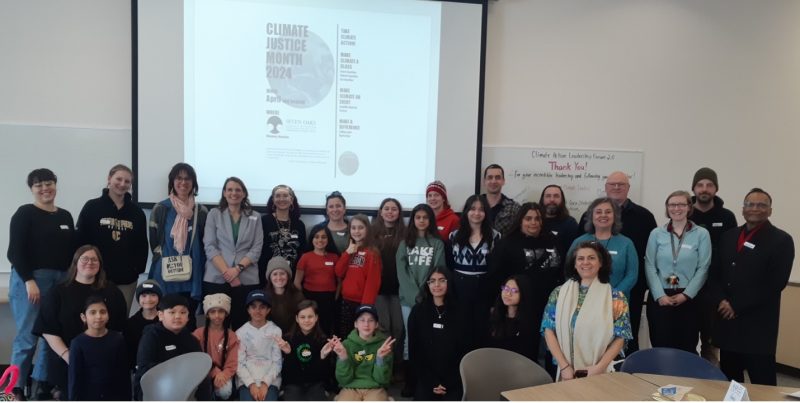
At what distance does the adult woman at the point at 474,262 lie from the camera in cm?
319

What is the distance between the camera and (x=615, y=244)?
3.08m

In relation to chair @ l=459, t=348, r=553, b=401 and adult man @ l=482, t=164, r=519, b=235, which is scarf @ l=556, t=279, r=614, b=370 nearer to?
chair @ l=459, t=348, r=553, b=401

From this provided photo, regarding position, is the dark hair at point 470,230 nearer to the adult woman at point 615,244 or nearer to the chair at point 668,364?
the adult woman at point 615,244

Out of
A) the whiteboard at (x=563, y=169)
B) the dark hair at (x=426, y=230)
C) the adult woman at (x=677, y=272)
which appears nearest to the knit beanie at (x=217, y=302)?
the dark hair at (x=426, y=230)

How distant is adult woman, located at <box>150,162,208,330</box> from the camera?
10.9 ft

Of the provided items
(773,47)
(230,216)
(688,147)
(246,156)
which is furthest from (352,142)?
(773,47)

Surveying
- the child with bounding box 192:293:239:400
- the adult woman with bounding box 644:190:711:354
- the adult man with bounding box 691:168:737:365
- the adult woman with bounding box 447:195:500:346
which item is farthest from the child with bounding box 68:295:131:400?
the adult man with bounding box 691:168:737:365

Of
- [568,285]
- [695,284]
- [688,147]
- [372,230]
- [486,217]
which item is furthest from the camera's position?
[688,147]

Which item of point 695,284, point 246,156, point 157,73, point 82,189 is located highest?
point 157,73

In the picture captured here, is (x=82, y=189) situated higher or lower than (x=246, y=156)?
lower

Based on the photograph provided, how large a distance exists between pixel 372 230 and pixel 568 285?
147 cm

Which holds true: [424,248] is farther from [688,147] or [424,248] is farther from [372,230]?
[688,147]

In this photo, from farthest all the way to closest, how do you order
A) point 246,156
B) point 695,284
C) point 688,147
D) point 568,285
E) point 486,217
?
point 688,147 → point 246,156 → point 486,217 → point 695,284 → point 568,285

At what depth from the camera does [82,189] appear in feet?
12.3
